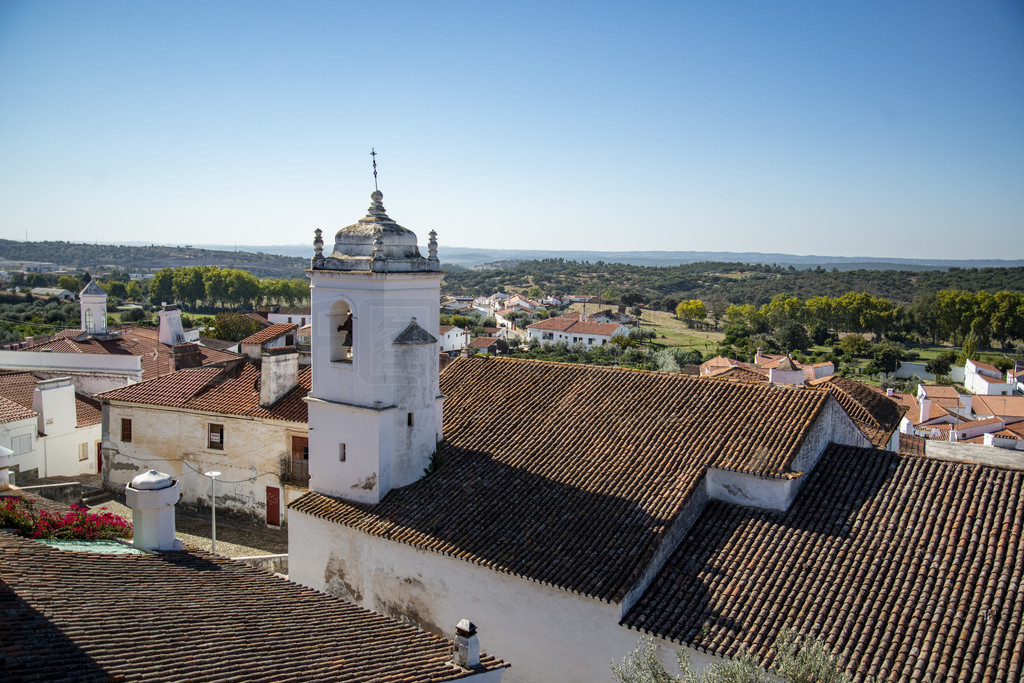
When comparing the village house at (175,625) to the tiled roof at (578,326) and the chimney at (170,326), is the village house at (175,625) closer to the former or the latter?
the chimney at (170,326)

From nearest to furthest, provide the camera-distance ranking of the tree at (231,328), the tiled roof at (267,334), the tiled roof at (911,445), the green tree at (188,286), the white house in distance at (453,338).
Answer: the tiled roof at (911,445), the tiled roof at (267,334), the tree at (231,328), the white house in distance at (453,338), the green tree at (188,286)

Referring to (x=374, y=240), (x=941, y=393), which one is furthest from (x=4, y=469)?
(x=941, y=393)

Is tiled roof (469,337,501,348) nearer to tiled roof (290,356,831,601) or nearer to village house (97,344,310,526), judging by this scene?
village house (97,344,310,526)

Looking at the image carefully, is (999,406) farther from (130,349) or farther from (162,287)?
(162,287)

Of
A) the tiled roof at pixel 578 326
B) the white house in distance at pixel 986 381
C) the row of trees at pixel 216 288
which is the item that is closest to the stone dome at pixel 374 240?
the white house in distance at pixel 986 381

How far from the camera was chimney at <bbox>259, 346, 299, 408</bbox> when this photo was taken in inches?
746

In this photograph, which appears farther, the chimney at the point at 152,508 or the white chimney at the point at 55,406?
the white chimney at the point at 55,406

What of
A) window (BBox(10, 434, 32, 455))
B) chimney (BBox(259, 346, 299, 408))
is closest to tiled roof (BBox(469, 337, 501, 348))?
window (BBox(10, 434, 32, 455))

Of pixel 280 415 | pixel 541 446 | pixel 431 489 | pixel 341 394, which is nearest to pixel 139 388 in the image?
pixel 280 415

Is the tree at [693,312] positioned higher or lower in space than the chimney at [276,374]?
lower

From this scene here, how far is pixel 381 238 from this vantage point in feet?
42.6

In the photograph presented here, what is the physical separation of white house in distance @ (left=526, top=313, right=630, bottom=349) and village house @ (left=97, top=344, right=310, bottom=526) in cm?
6067

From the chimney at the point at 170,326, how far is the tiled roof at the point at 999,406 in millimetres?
44568

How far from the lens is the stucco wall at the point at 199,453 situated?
18.7 metres
